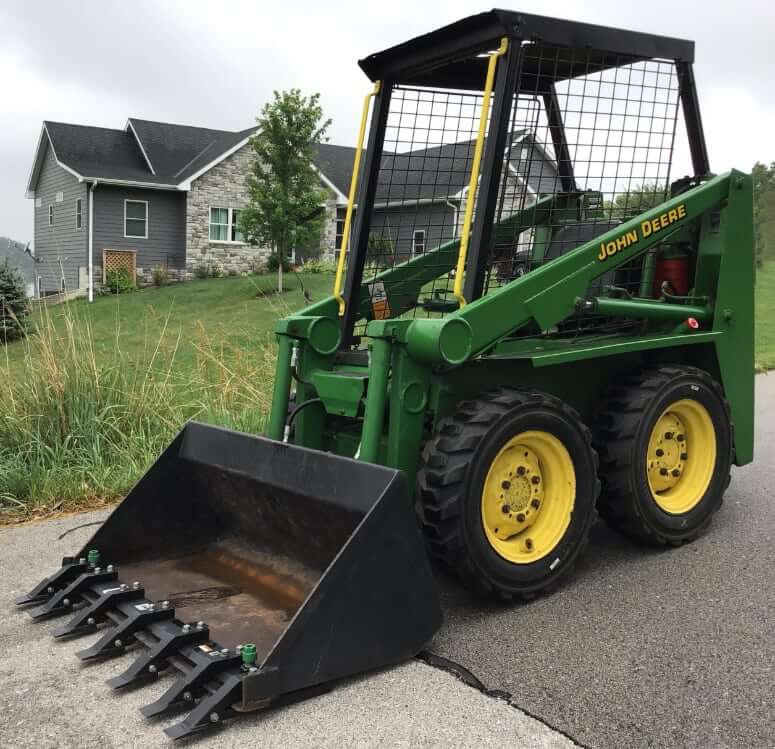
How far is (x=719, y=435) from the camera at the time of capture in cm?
461

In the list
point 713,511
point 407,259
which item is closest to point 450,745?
point 713,511

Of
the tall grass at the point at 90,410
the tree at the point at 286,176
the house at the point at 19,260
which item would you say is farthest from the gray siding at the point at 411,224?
the tree at the point at 286,176

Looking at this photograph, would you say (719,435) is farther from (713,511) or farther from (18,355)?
(18,355)

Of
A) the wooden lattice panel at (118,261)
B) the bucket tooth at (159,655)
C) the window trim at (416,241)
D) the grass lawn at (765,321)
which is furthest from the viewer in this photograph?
the wooden lattice panel at (118,261)

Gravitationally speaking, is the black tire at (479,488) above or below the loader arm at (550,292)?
below

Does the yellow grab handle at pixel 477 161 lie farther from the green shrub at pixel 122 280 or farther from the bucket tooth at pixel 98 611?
the green shrub at pixel 122 280

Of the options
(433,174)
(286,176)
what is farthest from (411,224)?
(286,176)

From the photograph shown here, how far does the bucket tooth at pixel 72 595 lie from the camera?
3518 millimetres

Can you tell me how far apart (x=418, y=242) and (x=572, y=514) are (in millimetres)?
1824

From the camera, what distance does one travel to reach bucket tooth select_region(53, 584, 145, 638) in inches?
131

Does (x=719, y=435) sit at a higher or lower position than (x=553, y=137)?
lower

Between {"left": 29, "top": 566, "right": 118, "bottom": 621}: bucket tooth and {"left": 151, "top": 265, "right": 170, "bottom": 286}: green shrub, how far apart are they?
25.6 m

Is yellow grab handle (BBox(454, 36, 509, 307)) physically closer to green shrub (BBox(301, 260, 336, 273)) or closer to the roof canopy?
the roof canopy

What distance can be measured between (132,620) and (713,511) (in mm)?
3070
